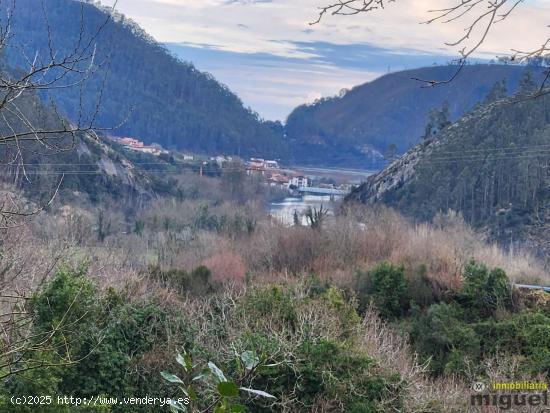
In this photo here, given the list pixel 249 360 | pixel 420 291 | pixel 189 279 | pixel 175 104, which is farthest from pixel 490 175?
pixel 175 104

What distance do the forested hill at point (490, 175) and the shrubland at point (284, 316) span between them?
6155mm

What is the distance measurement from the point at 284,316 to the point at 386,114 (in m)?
83.7

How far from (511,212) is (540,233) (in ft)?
14.5

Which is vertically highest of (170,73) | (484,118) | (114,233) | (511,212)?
(170,73)

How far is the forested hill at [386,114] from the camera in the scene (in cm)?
8788

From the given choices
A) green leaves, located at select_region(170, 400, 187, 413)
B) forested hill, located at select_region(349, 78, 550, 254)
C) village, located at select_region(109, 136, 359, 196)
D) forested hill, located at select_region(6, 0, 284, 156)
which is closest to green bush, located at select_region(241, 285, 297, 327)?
green leaves, located at select_region(170, 400, 187, 413)

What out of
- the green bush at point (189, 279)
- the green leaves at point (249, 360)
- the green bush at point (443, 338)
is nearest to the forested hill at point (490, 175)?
the green bush at point (443, 338)

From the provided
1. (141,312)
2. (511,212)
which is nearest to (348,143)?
(511,212)

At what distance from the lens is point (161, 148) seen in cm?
8131

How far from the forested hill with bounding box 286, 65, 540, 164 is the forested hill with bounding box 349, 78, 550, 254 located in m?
34.6

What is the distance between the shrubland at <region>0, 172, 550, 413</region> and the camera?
1074 cm

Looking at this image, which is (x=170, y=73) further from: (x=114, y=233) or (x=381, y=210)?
(x=381, y=210)

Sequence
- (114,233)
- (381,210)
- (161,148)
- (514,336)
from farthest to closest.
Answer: (161,148)
(114,233)
(381,210)
(514,336)

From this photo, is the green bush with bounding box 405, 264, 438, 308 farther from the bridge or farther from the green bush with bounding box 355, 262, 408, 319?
the bridge
